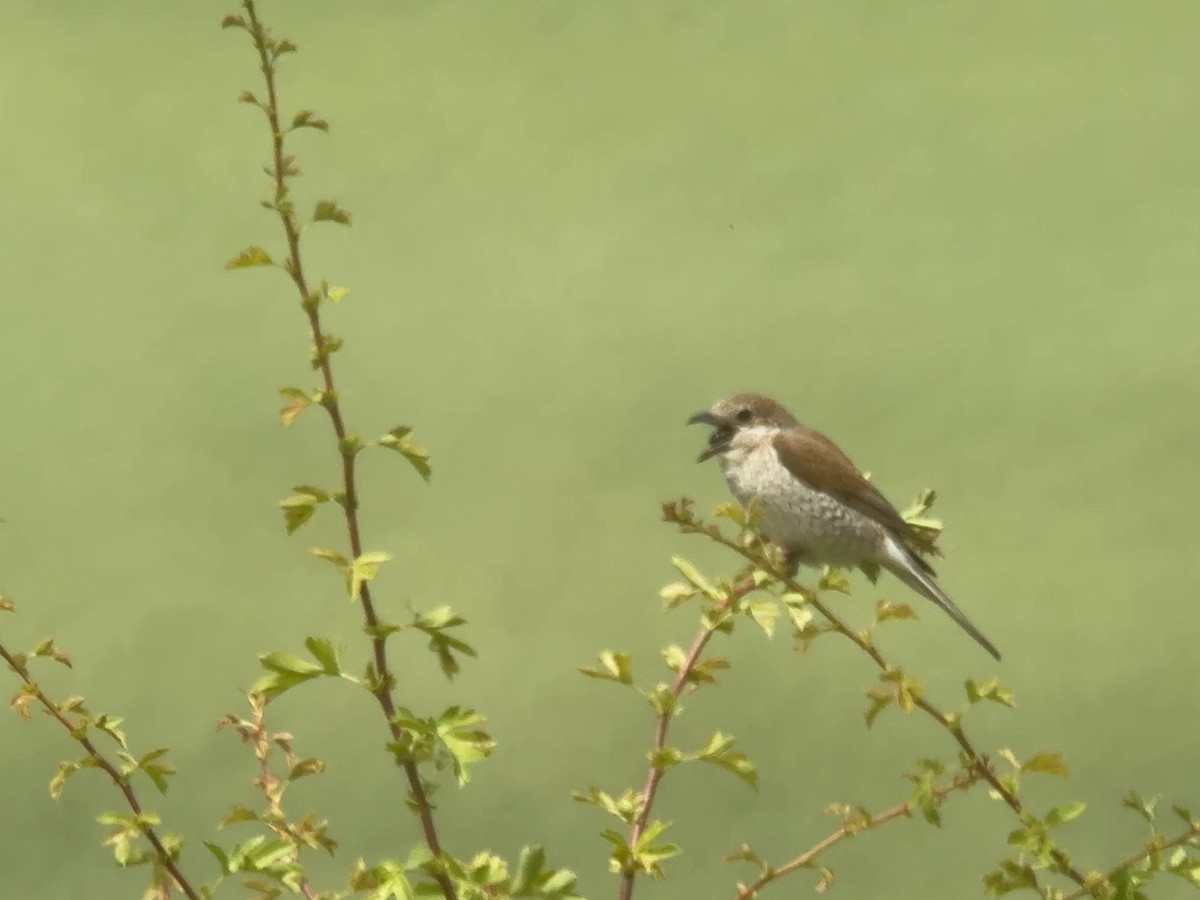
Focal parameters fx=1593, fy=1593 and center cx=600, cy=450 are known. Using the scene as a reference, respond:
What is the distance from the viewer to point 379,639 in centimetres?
127

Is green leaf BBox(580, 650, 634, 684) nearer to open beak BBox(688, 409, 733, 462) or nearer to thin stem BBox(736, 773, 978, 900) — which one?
thin stem BBox(736, 773, 978, 900)

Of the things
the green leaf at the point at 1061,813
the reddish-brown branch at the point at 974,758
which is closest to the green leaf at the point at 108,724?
the reddish-brown branch at the point at 974,758

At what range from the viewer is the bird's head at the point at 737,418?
2.64 metres

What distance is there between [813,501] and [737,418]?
0.69ft

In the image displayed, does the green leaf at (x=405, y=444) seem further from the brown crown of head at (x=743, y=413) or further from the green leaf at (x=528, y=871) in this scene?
the brown crown of head at (x=743, y=413)

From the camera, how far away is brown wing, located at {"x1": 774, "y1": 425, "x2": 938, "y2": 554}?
2496mm

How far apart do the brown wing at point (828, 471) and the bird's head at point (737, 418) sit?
0.05 m

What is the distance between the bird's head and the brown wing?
5 centimetres

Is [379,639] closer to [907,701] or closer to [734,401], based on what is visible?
[907,701]

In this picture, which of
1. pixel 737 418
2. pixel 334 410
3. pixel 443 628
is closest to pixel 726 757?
pixel 443 628

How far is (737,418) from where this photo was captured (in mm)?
2658

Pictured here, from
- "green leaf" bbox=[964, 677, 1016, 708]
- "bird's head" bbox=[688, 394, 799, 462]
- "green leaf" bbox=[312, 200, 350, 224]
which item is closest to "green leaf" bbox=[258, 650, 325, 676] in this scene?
"green leaf" bbox=[312, 200, 350, 224]

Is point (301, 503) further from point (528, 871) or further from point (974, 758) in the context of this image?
point (974, 758)

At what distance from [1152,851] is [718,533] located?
456 millimetres
